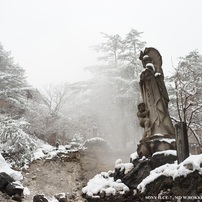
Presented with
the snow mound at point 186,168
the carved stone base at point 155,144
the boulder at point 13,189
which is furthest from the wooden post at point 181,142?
the boulder at point 13,189

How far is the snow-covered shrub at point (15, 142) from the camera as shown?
13508 mm

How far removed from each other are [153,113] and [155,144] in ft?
4.25

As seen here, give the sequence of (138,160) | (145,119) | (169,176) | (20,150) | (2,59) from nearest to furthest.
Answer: (169,176), (138,160), (145,119), (20,150), (2,59)

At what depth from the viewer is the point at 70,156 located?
16.8m

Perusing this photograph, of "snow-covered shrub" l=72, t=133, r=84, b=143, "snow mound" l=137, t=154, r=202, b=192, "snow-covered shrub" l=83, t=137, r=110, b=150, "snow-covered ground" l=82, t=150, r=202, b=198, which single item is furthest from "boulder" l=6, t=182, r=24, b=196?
"snow-covered shrub" l=72, t=133, r=84, b=143

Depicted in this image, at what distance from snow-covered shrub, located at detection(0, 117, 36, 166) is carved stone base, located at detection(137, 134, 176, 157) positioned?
746cm

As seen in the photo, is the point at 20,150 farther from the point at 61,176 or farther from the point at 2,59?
the point at 2,59

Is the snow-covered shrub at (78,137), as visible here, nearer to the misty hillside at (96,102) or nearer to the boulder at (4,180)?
the misty hillside at (96,102)

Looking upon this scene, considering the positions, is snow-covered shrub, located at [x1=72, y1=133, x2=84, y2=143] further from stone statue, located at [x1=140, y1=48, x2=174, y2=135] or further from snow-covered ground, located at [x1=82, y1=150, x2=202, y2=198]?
snow-covered ground, located at [x1=82, y1=150, x2=202, y2=198]

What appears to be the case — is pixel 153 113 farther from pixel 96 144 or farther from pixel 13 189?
pixel 96 144

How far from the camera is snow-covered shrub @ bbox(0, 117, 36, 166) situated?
1351 cm

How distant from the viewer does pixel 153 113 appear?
Answer: 353 inches

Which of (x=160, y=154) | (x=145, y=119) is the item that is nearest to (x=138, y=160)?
(x=160, y=154)

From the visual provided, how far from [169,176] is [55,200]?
7.89m
